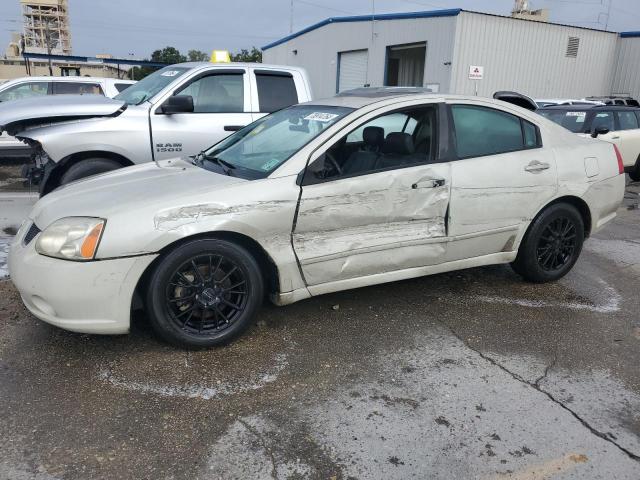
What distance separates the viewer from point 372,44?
2423 centimetres

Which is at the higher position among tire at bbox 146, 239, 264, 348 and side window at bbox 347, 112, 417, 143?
side window at bbox 347, 112, 417, 143

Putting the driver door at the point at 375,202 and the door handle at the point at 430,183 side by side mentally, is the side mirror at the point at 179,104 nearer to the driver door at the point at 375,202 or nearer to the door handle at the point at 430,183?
the driver door at the point at 375,202

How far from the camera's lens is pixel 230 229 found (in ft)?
10.6

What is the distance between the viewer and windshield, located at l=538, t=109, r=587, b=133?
33.4 feet

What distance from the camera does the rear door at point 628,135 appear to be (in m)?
10.6

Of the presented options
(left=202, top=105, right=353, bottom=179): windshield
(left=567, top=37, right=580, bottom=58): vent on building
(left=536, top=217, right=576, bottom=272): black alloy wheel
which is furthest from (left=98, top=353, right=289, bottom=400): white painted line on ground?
(left=567, top=37, right=580, bottom=58): vent on building

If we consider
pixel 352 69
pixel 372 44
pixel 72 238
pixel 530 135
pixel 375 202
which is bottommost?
pixel 72 238

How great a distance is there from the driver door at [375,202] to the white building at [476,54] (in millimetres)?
15329

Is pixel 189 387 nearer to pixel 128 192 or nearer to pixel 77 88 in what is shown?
pixel 128 192

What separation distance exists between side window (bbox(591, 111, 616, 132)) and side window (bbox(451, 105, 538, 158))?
270 inches

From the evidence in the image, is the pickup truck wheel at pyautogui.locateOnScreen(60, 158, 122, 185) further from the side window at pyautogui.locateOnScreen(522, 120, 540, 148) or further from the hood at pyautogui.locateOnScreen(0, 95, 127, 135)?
the side window at pyautogui.locateOnScreen(522, 120, 540, 148)

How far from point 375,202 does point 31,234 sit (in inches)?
86.2

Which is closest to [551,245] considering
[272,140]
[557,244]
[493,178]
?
[557,244]

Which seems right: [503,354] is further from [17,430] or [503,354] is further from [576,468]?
[17,430]
